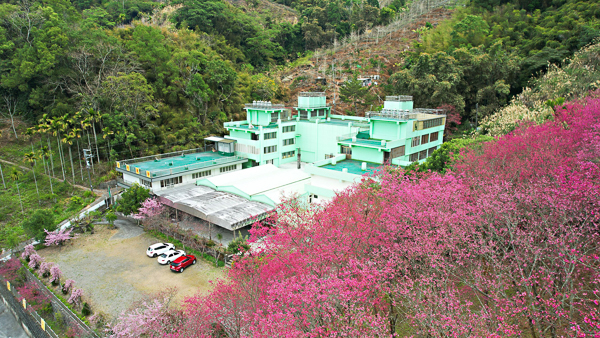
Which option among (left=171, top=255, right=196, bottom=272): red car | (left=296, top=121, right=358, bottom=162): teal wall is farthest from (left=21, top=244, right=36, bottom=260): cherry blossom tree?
(left=296, top=121, right=358, bottom=162): teal wall

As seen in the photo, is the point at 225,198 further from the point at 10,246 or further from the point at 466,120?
the point at 466,120

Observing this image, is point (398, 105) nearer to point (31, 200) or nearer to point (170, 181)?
point (170, 181)

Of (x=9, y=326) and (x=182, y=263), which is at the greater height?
(x=182, y=263)

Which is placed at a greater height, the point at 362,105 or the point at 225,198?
the point at 362,105

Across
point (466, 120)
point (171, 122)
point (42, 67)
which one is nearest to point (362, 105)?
point (466, 120)

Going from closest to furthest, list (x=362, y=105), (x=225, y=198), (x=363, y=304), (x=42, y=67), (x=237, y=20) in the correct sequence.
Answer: (x=363, y=304) < (x=225, y=198) < (x=42, y=67) < (x=362, y=105) < (x=237, y=20)

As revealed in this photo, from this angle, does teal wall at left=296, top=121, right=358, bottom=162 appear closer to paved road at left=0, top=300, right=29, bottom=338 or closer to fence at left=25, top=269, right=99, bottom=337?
fence at left=25, top=269, right=99, bottom=337

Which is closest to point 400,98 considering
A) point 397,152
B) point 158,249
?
point 397,152
